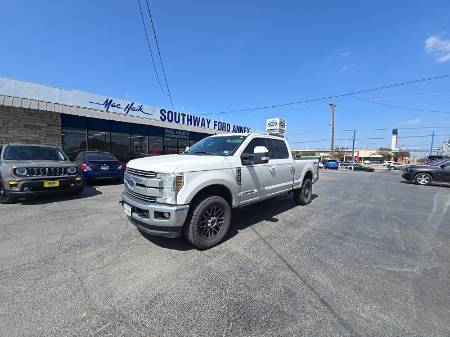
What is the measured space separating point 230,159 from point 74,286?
9.47 feet

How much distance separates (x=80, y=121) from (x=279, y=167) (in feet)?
45.4

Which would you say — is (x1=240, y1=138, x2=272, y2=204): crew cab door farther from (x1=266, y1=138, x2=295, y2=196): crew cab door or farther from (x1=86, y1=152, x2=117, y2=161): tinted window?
(x1=86, y1=152, x2=117, y2=161): tinted window

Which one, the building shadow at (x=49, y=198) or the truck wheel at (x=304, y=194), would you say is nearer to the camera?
the building shadow at (x=49, y=198)

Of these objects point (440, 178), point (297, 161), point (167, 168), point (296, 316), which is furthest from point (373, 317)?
point (440, 178)

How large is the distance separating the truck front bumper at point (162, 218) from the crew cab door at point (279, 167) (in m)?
2.38

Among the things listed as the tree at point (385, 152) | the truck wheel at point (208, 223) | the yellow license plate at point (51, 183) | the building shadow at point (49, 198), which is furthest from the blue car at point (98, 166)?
the tree at point (385, 152)

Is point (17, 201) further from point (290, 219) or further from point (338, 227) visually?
point (338, 227)

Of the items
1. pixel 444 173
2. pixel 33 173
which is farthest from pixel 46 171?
pixel 444 173

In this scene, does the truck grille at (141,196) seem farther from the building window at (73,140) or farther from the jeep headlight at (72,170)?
the building window at (73,140)

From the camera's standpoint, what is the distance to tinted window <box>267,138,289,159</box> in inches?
219

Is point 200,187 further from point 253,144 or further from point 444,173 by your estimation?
point 444,173

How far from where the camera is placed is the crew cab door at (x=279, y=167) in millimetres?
5357

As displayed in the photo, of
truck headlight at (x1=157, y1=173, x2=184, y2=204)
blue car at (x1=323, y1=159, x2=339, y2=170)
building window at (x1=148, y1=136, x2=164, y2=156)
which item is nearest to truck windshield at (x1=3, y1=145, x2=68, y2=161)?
truck headlight at (x1=157, y1=173, x2=184, y2=204)

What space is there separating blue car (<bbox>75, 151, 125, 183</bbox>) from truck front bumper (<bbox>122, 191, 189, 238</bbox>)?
7336 millimetres
